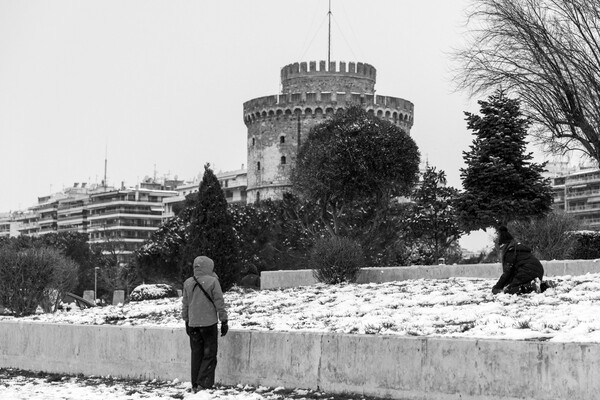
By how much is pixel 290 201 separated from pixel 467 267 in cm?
3000

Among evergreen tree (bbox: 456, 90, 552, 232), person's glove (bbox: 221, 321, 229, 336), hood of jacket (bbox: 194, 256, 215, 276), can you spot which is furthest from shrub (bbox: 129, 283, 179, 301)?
person's glove (bbox: 221, 321, 229, 336)

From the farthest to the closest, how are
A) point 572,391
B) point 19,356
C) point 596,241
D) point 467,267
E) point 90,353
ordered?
1. point 596,241
2. point 467,267
3. point 19,356
4. point 90,353
5. point 572,391

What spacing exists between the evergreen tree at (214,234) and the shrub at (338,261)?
3693 mm

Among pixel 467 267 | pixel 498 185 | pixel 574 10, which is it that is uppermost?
pixel 574 10

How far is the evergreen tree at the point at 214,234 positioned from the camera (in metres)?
24.9

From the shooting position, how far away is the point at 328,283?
21.6m

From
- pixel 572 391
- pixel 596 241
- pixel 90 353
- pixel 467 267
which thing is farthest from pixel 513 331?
pixel 596 241

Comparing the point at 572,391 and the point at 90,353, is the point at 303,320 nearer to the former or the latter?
the point at 90,353

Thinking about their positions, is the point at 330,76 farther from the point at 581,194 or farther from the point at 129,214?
the point at 129,214

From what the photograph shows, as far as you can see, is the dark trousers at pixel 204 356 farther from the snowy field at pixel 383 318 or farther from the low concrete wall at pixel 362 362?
the low concrete wall at pixel 362 362

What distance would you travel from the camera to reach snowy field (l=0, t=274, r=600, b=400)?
10.4m

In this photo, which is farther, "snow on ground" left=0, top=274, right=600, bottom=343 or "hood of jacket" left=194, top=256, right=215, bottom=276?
"hood of jacket" left=194, top=256, right=215, bottom=276

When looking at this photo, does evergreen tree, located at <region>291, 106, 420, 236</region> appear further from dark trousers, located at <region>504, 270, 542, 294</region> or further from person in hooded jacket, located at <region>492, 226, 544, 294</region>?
dark trousers, located at <region>504, 270, 542, 294</region>

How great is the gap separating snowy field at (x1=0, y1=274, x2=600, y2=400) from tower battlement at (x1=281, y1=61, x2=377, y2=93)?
55.5 m
